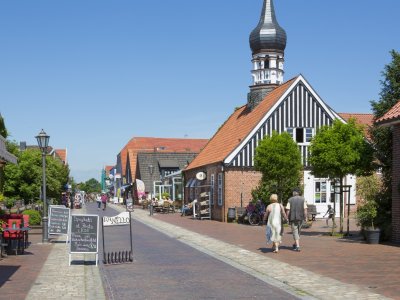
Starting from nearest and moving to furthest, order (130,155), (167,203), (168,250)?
(168,250) → (167,203) → (130,155)

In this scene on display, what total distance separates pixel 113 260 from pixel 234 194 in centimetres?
2065

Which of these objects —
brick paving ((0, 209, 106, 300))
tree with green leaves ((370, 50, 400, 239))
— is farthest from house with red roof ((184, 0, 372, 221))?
brick paving ((0, 209, 106, 300))

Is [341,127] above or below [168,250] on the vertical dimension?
above

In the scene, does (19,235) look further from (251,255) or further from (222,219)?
(222,219)

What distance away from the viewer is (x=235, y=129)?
3984 cm

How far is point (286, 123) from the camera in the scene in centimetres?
3550

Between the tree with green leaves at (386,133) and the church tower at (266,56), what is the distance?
17308 millimetres

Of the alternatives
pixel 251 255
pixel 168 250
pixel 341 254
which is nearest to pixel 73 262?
pixel 168 250

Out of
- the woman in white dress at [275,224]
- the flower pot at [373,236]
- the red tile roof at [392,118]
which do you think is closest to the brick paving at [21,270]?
the woman in white dress at [275,224]

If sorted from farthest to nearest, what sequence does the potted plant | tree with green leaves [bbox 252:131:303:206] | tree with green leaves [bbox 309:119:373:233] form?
tree with green leaves [bbox 252:131:303:206]
tree with green leaves [bbox 309:119:373:233]
the potted plant

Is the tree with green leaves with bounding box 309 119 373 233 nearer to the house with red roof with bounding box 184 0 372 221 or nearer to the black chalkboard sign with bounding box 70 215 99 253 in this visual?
the black chalkboard sign with bounding box 70 215 99 253

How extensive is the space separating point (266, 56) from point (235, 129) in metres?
5.11

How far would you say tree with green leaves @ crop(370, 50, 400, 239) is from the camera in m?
20.3

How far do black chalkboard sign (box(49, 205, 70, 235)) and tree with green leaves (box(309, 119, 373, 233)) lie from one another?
9.00 meters
